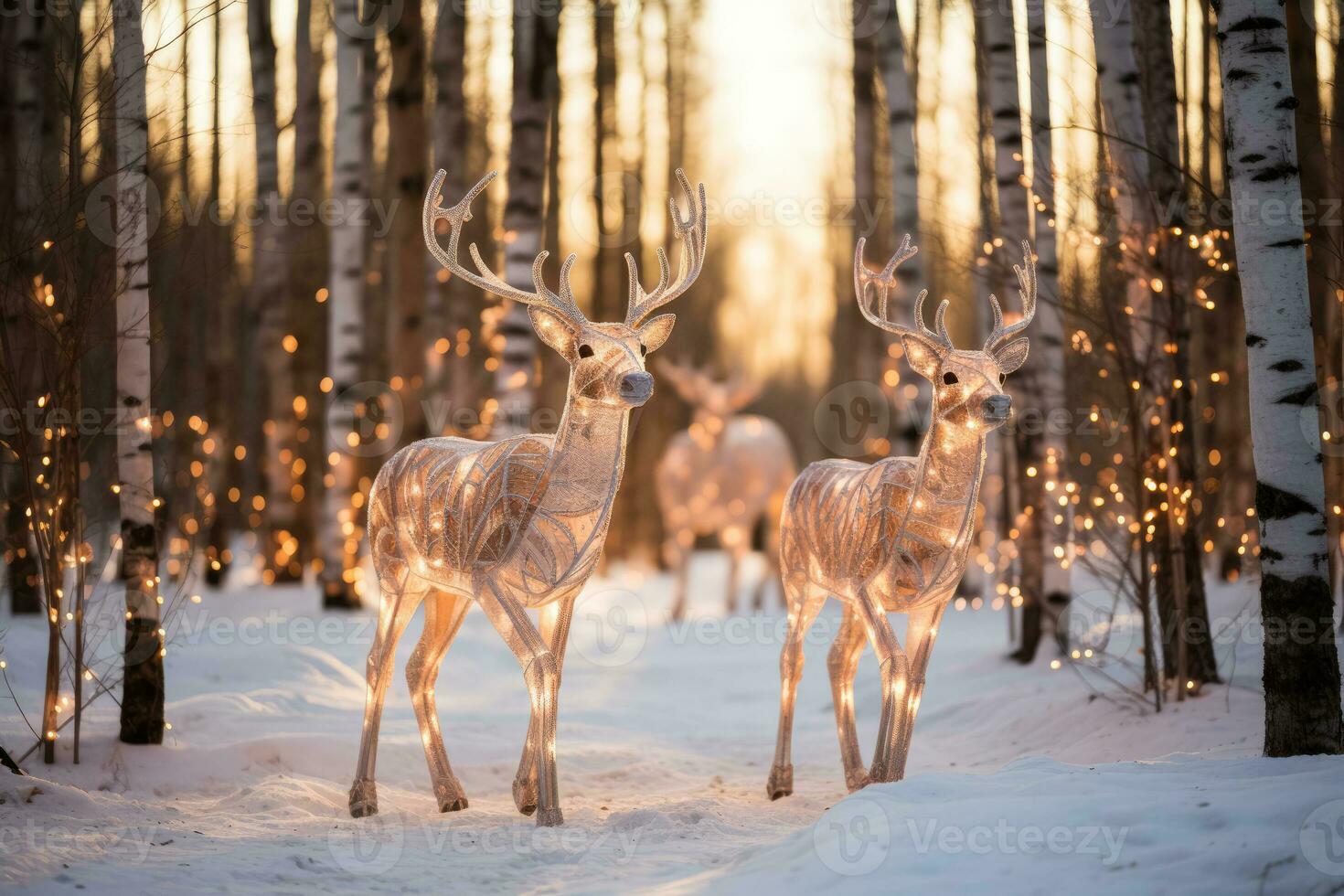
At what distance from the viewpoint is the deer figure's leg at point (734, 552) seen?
16547 millimetres

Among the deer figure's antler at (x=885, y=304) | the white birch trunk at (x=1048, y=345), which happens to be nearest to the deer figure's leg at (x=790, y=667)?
the deer figure's antler at (x=885, y=304)

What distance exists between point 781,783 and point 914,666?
1.21 m

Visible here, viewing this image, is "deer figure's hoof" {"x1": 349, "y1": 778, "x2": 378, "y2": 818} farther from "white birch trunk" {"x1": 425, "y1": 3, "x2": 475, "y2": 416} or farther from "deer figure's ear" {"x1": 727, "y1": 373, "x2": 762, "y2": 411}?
"deer figure's ear" {"x1": 727, "y1": 373, "x2": 762, "y2": 411}

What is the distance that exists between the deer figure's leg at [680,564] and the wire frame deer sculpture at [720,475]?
0.04 ft

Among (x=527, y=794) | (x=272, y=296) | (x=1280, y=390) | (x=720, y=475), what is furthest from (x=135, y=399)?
(x=720, y=475)

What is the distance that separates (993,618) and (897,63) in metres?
6.28

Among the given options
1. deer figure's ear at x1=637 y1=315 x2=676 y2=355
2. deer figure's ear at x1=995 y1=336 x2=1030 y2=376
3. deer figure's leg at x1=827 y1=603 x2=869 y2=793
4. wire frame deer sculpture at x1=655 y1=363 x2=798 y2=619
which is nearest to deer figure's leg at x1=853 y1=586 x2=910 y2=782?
deer figure's leg at x1=827 y1=603 x2=869 y2=793

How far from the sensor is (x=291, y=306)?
1550 cm

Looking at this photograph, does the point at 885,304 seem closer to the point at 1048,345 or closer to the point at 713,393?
the point at 1048,345

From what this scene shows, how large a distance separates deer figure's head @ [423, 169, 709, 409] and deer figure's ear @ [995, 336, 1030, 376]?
155 cm

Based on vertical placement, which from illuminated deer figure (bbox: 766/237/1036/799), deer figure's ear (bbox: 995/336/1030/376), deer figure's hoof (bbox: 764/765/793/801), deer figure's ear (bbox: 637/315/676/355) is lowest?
deer figure's hoof (bbox: 764/765/793/801)

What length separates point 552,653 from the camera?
6.22 meters

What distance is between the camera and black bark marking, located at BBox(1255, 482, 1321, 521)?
213 inches

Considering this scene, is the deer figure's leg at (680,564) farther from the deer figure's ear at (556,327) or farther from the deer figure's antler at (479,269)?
the deer figure's ear at (556,327)
